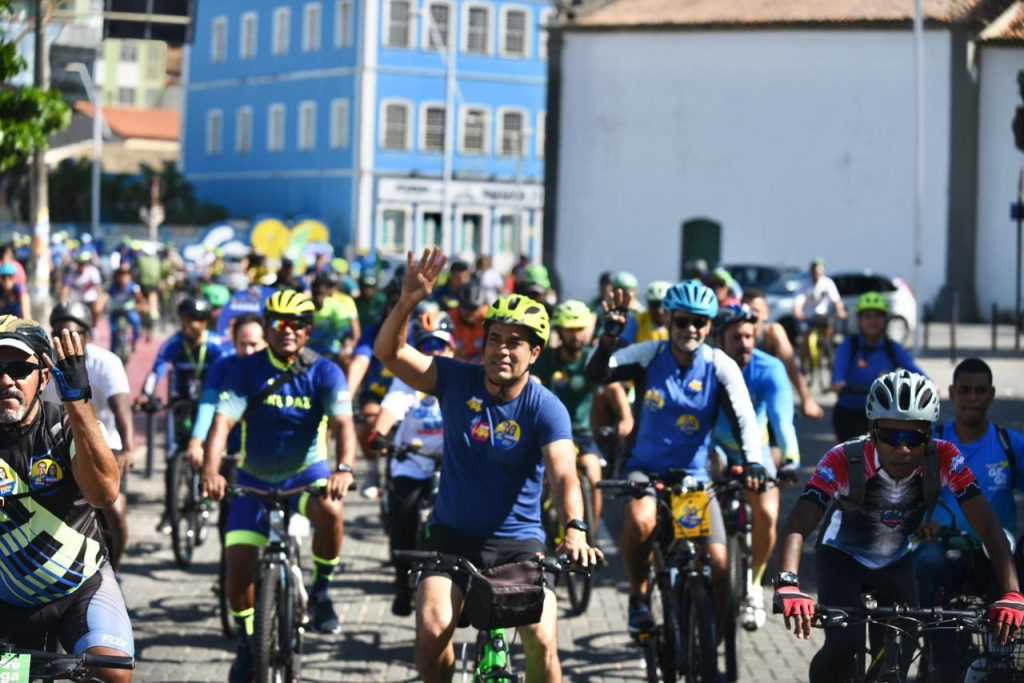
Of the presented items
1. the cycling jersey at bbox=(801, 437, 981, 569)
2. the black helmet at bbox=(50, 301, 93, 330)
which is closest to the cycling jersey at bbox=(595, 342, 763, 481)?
the cycling jersey at bbox=(801, 437, 981, 569)

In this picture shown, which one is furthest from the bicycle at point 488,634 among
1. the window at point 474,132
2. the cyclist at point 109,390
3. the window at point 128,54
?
the window at point 128,54

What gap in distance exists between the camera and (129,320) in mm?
31141

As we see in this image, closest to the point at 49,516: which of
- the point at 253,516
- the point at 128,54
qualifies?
the point at 253,516

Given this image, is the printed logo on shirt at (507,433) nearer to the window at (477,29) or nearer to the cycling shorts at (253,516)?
the cycling shorts at (253,516)

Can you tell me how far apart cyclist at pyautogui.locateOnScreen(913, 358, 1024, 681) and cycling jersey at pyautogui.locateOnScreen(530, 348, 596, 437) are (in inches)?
156

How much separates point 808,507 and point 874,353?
589cm

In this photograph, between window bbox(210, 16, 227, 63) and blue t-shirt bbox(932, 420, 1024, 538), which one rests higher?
window bbox(210, 16, 227, 63)

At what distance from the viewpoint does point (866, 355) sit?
1259cm

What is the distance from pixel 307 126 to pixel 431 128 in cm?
477

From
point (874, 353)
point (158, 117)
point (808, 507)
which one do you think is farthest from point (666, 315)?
point (158, 117)

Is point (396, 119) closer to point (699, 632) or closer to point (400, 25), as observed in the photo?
point (400, 25)

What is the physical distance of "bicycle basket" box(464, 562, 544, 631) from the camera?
6.54 metres

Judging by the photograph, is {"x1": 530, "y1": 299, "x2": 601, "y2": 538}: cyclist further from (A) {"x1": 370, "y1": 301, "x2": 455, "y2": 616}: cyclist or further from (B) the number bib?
(B) the number bib

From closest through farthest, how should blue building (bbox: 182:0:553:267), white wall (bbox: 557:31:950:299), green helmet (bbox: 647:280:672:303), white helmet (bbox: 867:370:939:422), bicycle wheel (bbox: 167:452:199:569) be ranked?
white helmet (bbox: 867:370:939:422) → bicycle wheel (bbox: 167:452:199:569) → green helmet (bbox: 647:280:672:303) → white wall (bbox: 557:31:950:299) → blue building (bbox: 182:0:553:267)
